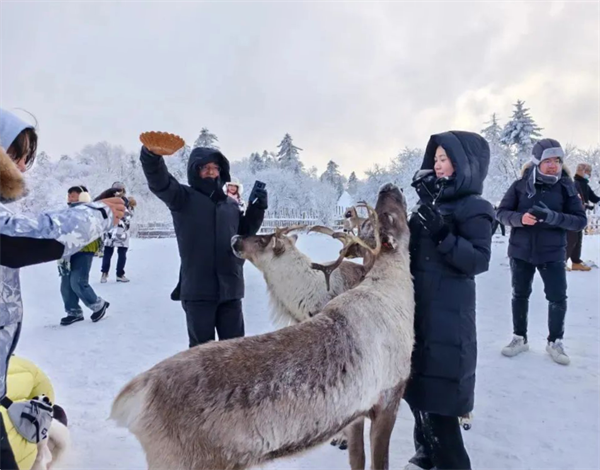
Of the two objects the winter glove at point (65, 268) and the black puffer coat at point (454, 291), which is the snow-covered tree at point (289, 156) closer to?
the winter glove at point (65, 268)

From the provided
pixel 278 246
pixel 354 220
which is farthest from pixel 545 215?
pixel 278 246

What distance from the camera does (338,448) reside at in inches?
136

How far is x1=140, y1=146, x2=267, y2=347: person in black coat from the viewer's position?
3.55 metres

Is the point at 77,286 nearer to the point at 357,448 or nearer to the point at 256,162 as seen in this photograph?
the point at 357,448

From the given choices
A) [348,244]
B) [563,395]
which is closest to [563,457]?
[563,395]

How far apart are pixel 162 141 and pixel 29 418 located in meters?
1.81

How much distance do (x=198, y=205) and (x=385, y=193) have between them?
1504 mm

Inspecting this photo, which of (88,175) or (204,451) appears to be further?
(88,175)

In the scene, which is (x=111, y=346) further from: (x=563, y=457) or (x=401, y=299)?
(x=563, y=457)

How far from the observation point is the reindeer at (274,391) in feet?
6.08

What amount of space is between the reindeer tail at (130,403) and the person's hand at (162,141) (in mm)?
1623

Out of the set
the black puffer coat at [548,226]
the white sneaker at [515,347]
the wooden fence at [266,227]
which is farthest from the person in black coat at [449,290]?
the wooden fence at [266,227]

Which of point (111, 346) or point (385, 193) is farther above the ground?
point (385, 193)

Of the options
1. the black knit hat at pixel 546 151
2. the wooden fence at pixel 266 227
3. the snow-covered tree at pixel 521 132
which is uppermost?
the snow-covered tree at pixel 521 132
